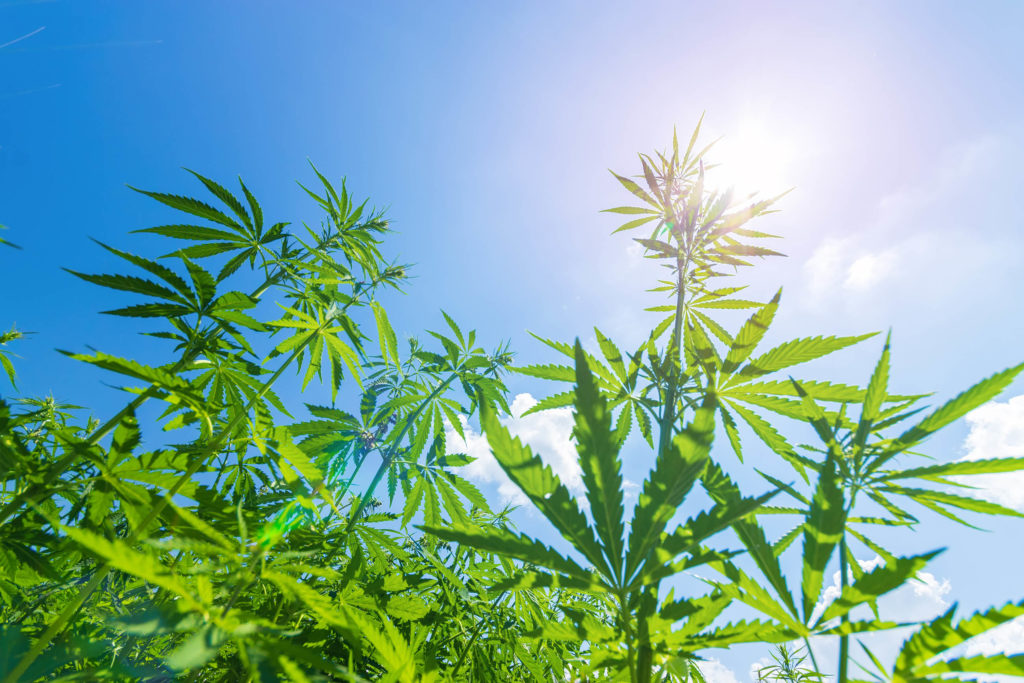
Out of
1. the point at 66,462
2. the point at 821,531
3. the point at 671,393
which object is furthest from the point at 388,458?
the point at 821,531

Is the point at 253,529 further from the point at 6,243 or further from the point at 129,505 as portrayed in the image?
the point at 6,243

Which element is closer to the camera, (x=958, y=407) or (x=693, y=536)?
(x=693, y=536)

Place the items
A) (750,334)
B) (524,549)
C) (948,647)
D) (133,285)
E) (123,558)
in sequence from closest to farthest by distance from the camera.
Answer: (123,558), (948,647), (524,549), (750,334), (133,285)

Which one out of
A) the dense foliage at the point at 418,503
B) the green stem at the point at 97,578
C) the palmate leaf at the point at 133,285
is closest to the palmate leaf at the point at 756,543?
the dense foliage at the point at 418,503

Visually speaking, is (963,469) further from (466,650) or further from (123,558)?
(466,650)

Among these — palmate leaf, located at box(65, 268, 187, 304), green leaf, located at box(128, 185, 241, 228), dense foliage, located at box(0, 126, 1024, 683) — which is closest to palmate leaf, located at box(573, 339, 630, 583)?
dense foliage, located at box(0, 126, 1024, 683)

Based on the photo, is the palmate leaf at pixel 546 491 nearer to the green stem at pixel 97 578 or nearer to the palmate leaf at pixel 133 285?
the green stem at pixel 97 578

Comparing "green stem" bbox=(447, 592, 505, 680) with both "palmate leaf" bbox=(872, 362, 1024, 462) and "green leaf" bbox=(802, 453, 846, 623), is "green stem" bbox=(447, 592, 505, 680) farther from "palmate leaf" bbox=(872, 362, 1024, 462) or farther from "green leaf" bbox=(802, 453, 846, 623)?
"palmate leaf" bbox=(872, 362, 1024, 462)

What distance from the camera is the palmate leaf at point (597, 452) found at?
79cm

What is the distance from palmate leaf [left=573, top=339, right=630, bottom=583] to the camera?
2.59ft

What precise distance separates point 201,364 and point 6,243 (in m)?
0.64

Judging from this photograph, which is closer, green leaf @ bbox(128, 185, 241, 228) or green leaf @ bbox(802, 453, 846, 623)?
green leaf @ bbox(802, 453, 846, 623)

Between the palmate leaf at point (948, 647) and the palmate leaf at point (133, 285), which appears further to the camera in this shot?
the palmate leaf at point (133, 285)

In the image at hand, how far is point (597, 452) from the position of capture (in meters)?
0.80
